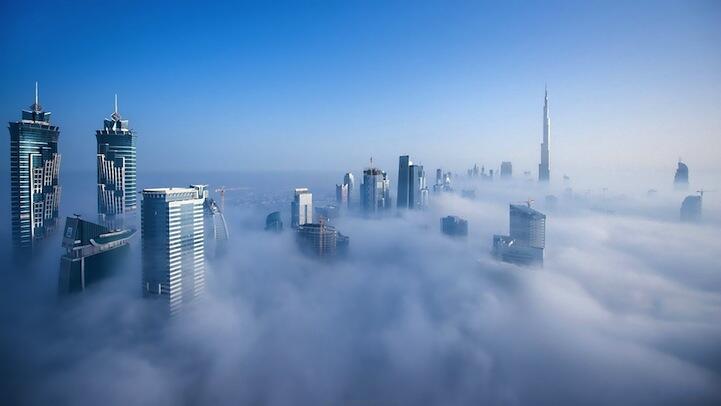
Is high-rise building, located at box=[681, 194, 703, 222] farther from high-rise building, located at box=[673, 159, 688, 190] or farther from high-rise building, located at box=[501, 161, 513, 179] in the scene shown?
high-rise building, located at box=[501, 161, 513, 179]

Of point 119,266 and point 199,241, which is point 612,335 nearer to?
point 199,241

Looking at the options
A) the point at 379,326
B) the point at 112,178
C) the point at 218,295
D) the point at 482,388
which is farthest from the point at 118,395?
the point at 112,178

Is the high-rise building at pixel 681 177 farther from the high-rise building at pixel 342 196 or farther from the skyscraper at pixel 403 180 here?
the high-rise building at pixel 342 196

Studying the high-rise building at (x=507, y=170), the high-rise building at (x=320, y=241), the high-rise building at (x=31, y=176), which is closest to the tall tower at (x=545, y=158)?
the high-rise building at (x=507, y=170)

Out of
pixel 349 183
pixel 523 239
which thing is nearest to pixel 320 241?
pixel 523 239

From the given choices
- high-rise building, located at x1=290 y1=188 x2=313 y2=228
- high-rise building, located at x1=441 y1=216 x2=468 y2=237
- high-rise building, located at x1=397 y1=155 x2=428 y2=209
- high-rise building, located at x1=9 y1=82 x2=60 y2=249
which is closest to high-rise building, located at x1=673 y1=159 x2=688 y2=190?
high-rise building, located at x1=441 y1=216 x2=468 y2=237
